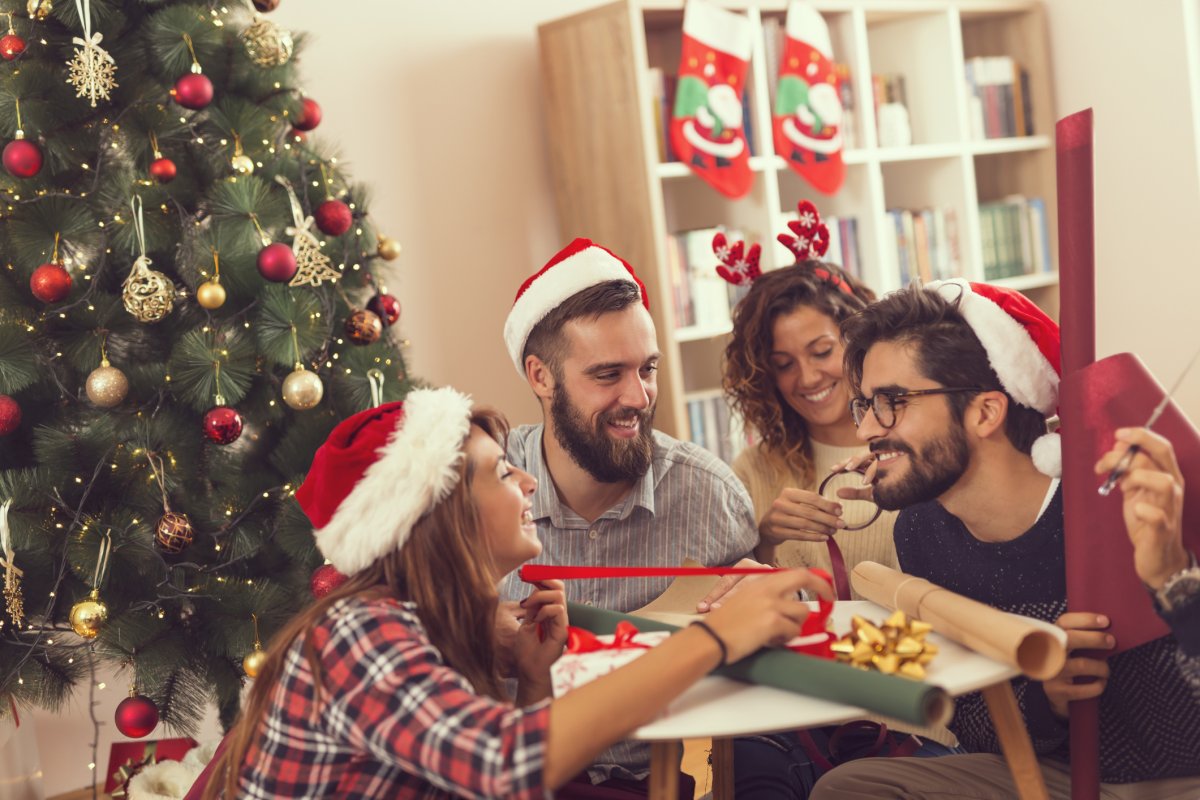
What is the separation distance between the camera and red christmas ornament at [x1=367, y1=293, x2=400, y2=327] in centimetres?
275

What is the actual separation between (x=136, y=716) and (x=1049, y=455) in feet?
6.05

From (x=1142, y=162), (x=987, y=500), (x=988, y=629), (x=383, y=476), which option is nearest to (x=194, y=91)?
(x=383, y=476)

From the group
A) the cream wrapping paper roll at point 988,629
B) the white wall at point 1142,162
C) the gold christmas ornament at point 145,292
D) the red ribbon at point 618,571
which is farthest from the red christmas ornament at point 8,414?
the white wall at point 1142,162

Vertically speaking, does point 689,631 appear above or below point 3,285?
below

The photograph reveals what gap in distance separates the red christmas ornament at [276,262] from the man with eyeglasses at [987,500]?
116cm

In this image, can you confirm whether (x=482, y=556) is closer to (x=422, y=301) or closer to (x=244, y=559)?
(x=244, y=559)

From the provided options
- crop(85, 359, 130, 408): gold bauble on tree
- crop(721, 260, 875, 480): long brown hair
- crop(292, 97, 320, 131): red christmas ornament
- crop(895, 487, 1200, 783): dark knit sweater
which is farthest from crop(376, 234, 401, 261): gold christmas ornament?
crop(895, 487, 1200, 783): dark knit sweater

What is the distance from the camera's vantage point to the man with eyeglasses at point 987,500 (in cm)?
170

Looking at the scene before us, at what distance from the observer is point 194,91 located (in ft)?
8.03

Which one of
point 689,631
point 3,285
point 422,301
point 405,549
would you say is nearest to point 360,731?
point 405,549

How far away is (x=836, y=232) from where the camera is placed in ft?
13.3

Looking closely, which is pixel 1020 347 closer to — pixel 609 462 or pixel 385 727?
pixel 609 462

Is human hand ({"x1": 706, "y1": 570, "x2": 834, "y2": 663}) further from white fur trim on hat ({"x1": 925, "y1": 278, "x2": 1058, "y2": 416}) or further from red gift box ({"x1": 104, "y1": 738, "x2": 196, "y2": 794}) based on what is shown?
red gift box ({"x1": 104, "y1": 738, "x2": 196, "y2": 794})

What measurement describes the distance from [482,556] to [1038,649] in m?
0.70
